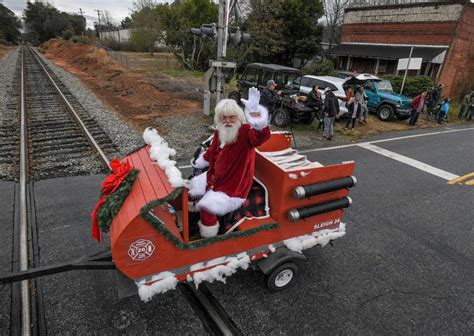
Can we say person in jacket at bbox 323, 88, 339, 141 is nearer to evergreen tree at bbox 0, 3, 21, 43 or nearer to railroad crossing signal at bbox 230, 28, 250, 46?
railroad crossing signal at bbox 230, 28, 250, 46

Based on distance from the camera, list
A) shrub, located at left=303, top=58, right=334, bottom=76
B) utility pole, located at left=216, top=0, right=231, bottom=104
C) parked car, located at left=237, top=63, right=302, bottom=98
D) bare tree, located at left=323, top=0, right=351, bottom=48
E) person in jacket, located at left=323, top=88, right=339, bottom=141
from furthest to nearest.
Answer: bare tree, located at left=323, top=0, right=351, bottom=48, shrub, located at left=303, top=58, right=334, bottom=76, parked car, located at left=237, top=63, right=302, bottom=98, person in jacket, located at left=323, top=88, right=339, bottom=141, utility pole, located at left=216, top=0, right=231, bottom=104

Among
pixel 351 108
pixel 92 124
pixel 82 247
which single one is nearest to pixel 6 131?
pixel 92 124

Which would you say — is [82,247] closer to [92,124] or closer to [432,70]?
[92,124]

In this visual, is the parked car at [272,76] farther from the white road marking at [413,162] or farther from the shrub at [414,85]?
the shrub at [414,85]

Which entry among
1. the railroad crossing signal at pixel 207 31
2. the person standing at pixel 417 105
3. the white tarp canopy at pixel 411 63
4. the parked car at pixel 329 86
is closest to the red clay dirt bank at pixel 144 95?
the railroad crossing signal at pixel 207 31

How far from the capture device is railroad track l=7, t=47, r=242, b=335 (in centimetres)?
308

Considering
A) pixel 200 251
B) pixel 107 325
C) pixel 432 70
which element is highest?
pixel 432 70

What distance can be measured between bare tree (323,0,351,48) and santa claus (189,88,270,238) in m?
33.9

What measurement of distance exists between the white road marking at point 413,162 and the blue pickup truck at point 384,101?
190 inches

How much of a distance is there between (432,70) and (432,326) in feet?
72.5

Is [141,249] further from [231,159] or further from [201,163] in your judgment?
[201,163]

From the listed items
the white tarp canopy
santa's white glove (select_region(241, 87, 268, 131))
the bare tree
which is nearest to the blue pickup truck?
the white tarp canopy

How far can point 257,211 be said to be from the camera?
355 cm

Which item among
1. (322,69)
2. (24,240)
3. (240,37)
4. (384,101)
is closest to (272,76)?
(240,37)
